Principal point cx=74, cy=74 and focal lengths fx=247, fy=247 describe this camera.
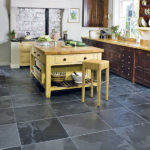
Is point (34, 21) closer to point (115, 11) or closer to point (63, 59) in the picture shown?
point (115, 11)

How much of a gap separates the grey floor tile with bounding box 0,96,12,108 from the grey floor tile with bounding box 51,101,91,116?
0.75 metres

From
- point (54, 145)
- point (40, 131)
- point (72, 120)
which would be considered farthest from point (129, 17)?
point (54, 145)

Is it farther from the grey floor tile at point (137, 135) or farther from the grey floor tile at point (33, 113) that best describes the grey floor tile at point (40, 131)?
the grey floor tile at point (137, 135)

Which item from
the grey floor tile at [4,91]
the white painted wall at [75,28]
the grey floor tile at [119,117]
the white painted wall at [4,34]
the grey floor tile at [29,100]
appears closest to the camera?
the grey floor tile at [119,117]

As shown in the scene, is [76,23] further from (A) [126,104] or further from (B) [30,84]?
(A) [126,104]

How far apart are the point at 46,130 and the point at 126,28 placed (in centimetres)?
521

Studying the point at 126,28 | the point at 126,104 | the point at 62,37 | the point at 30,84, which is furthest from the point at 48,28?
the point at 126,104

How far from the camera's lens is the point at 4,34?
767 cm

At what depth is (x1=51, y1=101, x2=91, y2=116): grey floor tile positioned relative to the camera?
384cm

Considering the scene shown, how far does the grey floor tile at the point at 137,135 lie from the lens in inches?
110

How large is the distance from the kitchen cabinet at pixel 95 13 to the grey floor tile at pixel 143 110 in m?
4.80

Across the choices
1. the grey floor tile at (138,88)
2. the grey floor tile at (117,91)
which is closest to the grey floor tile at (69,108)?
the grey floor tile at (117,91)

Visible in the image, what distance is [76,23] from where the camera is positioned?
8.35m

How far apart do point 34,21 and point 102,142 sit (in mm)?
5854
